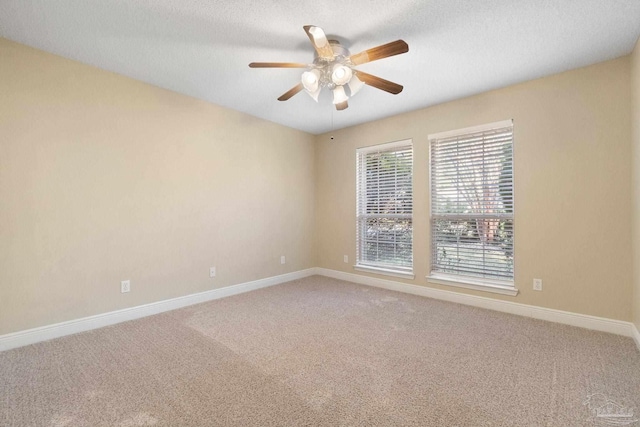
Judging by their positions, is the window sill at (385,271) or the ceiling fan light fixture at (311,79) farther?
the window sill at (385,271)

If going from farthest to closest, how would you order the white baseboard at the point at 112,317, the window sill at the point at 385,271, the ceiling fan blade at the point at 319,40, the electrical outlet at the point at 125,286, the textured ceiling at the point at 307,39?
the window sill at the point at 385,271 → the electrical outlet at the point at 125,286 → the white baseboard at the point at 112,317 → the textured ceiling at the point at 307,39 → the ceiling fan blade at the point at 319,40

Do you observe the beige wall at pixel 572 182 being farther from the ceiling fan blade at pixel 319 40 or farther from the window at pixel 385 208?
the ceiling fan blade at pixel 319 40

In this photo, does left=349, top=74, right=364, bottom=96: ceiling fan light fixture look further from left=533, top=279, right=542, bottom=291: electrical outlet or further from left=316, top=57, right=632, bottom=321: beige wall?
left=533, top=279, right=542, bottom=291: electrical outlet

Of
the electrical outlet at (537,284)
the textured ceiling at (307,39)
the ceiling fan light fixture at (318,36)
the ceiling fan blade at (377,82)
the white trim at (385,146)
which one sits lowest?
the electrical outlet at (537,284)

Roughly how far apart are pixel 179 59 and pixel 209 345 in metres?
2.49

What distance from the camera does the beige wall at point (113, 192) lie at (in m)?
2.42

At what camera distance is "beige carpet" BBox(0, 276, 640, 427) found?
→ 1593 mm

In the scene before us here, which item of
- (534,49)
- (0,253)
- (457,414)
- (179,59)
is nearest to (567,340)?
(457,414)

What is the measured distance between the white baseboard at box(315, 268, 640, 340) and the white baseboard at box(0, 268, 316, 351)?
178 cm

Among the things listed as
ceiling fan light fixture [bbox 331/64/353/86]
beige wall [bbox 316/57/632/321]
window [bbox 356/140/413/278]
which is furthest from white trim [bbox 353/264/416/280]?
ceiling fan light fixture [bbox 331/64/353/86]

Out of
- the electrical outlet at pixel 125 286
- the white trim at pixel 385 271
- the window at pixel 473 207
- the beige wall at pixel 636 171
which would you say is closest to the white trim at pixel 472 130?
the window at pixel 473 207

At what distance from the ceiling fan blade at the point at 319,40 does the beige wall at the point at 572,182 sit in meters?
2.15

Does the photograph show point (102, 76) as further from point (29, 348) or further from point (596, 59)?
point (596, 59)

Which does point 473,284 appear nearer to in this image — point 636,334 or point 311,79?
point 636,334
